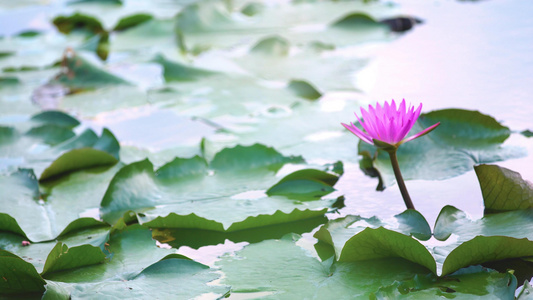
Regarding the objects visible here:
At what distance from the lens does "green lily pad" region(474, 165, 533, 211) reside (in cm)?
102

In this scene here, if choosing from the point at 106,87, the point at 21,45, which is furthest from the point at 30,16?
the point at 106,87

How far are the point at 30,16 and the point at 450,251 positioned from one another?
109 inches

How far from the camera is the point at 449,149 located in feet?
4.30

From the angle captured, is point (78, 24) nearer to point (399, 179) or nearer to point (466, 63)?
point (466, 63)

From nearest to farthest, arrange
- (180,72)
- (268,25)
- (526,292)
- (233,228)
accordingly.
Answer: (526,292) → (233,228) → (180,72) → (268,25)

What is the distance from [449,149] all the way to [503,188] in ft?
0.91

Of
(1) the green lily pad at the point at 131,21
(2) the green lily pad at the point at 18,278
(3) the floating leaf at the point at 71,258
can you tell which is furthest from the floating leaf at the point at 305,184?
(1) the green lily pad at the point at 131,21

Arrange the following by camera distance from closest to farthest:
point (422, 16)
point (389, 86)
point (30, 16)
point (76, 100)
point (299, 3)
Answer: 1. point (389, 86)
2. point (76, 100)
3. point (422, 16)
4. point (299, 3)
5. point (30, 16)

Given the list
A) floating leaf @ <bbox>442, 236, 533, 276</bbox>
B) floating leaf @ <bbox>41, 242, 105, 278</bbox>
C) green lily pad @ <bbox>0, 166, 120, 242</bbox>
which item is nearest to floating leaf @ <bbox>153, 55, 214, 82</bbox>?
green lily pad @ <bbox>0, 166, 120, 242</bbox>

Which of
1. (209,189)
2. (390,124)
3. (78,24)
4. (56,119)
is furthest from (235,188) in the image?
(78,24)

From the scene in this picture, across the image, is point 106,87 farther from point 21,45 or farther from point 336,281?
point 336,281

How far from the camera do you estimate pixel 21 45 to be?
2.66m

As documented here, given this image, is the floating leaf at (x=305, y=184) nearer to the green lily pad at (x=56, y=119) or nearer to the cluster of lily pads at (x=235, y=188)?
the cluster of lily pads at (x=235, y=188)

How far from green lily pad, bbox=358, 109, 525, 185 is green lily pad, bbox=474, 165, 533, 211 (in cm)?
18
